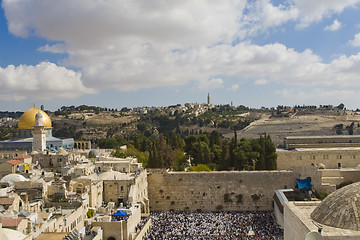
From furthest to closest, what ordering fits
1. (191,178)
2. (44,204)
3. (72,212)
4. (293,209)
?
(191,178) → (44,204) → (72,212) → (293,209)

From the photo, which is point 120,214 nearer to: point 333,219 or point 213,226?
point 213,226

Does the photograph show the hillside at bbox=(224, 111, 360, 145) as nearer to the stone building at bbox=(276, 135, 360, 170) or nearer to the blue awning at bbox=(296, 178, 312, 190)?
the stone building at bbox=(276, 135, 360, 170)

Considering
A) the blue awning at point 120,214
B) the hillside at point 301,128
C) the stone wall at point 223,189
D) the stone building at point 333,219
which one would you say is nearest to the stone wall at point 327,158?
the stone wall at point 223,189

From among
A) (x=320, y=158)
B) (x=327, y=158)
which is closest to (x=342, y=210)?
(x=320, y=158)

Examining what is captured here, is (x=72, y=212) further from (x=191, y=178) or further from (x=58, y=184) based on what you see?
(x=191, y=178)

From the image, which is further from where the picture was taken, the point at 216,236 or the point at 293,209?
the point at 216,236

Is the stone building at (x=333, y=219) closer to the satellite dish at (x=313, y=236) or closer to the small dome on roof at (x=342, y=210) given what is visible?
the small dome on roof at (x=342, y=210)

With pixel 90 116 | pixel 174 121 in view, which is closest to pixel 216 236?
pixel 174 121
